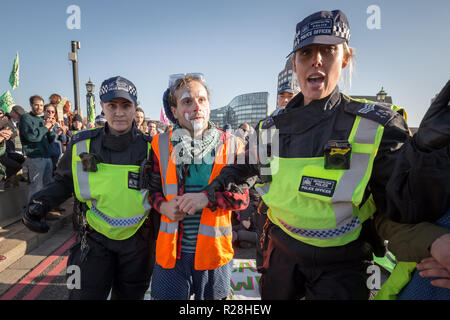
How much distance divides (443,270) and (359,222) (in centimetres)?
35

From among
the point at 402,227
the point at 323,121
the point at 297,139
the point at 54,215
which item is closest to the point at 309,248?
the point at 402,227

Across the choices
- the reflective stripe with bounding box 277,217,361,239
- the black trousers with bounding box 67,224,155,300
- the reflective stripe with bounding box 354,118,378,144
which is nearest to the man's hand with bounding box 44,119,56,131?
the black trousers with bounding box 67,224,155,300

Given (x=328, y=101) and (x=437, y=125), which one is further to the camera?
(x=328, y=101)

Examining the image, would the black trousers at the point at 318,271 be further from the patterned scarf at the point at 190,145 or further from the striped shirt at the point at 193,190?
the patterned scarf at the point at 190,145

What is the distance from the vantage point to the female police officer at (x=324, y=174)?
1136mm

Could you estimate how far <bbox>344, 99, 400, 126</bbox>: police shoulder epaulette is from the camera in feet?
3.77

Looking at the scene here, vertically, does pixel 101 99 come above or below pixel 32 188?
above

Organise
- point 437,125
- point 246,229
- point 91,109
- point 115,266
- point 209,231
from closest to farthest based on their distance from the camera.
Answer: point 437,125 < point 209,231 < point 115,266 < point 246,229 < point 91,109

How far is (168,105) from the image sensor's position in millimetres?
1952

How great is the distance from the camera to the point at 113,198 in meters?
1.69

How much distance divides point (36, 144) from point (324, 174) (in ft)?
18.4

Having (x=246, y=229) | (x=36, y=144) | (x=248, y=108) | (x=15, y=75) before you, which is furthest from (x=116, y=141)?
(x=248, y=108)

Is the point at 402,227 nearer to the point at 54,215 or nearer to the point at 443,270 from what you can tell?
the point at 443,270

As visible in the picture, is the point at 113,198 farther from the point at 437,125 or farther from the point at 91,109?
the point at 91,109
